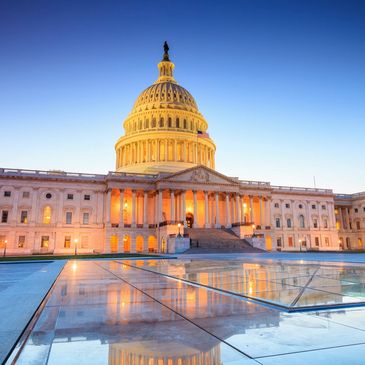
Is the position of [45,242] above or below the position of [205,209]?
below

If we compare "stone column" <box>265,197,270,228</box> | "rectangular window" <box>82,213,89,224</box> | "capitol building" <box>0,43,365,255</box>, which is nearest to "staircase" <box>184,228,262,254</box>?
"capitol building" <box>0,43,365,255</box>

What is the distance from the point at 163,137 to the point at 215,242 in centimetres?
4202

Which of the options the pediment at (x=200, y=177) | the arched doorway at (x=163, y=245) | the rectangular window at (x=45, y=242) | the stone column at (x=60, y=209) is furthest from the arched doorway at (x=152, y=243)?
the rectangular window at (x=45, y=242)

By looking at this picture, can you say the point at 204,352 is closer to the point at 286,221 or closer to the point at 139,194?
the point at 139,194

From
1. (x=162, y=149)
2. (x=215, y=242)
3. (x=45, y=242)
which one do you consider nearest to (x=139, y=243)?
(x=45, y=242)

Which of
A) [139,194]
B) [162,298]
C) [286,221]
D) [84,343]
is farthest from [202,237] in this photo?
[84,343]

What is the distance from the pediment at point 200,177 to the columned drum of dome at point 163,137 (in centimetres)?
1338

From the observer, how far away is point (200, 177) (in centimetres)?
7238

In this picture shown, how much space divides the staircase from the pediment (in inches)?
449

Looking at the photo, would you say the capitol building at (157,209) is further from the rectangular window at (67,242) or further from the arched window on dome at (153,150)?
the arched window on dome at (153,150)

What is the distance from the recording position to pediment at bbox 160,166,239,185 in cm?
7064

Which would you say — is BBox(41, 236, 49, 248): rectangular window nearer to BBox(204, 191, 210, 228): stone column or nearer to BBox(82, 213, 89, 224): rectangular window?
BBox(82, 213, 89, 224): rectangular window

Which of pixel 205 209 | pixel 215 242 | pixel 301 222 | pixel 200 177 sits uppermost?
pixel 200 177

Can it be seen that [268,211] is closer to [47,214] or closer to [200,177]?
[200,177]
